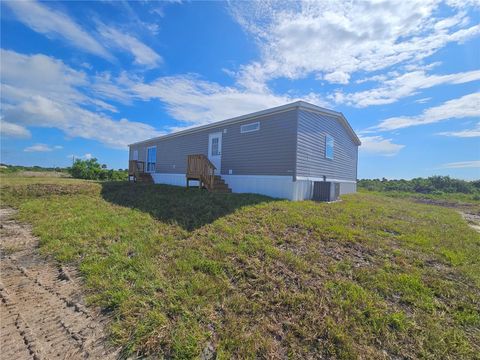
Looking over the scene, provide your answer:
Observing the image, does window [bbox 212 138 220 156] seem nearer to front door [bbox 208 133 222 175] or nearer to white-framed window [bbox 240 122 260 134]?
front door [bbox 208 133 222 175]

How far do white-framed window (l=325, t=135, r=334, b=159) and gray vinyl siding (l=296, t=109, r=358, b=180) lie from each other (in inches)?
7.6

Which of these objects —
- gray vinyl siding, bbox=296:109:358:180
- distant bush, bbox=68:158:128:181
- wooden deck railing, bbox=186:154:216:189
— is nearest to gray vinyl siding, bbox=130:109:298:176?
gray vinyl siding, bbox=296:109:358:180

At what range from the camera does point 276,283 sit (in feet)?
10.6

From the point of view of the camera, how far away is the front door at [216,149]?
11.5 metres

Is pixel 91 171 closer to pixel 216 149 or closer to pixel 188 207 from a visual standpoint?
pixel 216 149

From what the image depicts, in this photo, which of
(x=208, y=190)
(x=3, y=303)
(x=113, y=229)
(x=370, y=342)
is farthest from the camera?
(x=208, y=190)

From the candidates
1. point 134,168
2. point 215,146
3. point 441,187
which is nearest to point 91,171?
point 134,168

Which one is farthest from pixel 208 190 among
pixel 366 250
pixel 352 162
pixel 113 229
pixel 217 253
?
pixel 352 162

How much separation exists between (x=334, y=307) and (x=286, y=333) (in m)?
0.72

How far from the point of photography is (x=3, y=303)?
2867 mm

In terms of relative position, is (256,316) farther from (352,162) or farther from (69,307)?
(352,162)

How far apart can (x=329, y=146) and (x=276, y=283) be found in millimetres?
9399

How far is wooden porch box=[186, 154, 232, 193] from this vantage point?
10.1 m

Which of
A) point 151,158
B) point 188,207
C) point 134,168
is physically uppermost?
point 151,158
